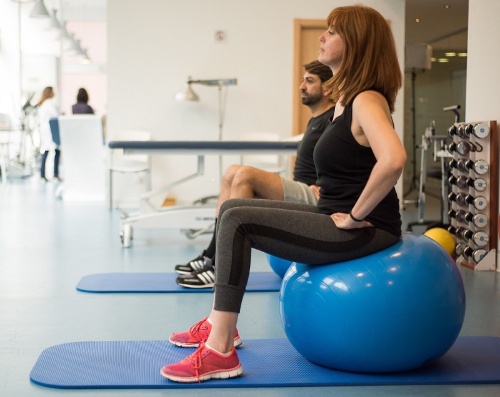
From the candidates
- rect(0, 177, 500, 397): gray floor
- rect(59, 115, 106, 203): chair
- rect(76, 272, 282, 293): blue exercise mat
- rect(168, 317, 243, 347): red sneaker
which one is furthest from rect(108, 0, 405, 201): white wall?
rect(168, 317, 243, 347): red sneaker

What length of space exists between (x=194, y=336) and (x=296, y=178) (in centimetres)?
127

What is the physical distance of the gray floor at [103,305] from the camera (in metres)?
2.28

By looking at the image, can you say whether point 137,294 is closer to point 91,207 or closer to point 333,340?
point 333,340

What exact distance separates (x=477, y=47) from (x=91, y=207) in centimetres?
Result: 456

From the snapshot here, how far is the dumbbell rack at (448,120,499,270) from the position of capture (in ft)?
14.6

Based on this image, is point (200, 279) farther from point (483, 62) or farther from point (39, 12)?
point (39, 12)

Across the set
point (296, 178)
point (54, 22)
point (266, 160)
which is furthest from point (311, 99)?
point (54, 22)

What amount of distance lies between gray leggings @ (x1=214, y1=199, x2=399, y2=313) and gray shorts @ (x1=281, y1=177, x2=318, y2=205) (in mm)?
1088

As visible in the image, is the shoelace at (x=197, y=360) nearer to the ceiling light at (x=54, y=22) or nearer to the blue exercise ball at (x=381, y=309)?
the blue exercise ball at (x=381, y=309)

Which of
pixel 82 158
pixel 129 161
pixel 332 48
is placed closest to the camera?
pixel 332 48

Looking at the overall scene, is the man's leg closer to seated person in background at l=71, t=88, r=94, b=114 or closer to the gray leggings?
the gray leggings

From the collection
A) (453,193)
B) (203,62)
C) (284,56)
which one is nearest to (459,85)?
(284,56)

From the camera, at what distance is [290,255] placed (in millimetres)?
2359

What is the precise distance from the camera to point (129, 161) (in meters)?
8.14
